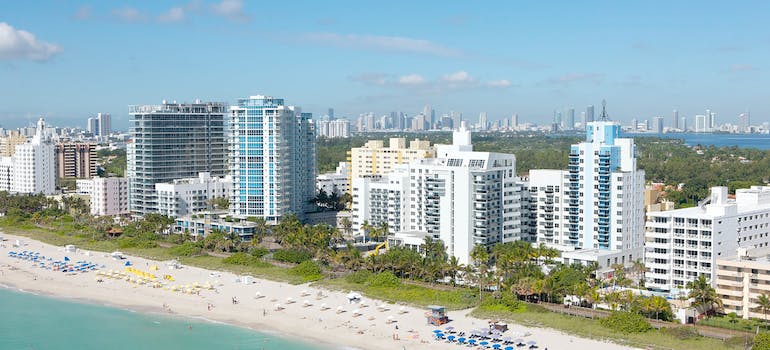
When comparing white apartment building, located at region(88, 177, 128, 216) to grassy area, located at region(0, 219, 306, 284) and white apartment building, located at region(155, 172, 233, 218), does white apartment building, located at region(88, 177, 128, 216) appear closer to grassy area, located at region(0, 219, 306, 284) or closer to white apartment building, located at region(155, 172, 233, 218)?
grassy area, located at region(0, 219, 306, 284)

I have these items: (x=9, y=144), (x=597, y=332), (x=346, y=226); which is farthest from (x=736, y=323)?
(x=9, y=144)

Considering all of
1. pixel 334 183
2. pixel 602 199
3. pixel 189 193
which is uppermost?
pixel 334 183

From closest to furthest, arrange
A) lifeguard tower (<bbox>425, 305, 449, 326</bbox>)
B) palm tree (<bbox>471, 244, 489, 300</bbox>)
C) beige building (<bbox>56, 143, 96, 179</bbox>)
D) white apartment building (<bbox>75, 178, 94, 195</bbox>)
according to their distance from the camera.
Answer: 1. lifeguard tower (<bbox>425, 305, 449, 326</bbox>)
2. palm tree (<bbox>471, 244, 489, 300</bbox>)
3. white apartment building (<bbox>75, 178, 94, 195</bbox>)
4. beige building (<bbox>56, 143, 96, 179</bbox>)

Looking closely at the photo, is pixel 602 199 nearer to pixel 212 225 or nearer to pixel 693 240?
pixel 693 240

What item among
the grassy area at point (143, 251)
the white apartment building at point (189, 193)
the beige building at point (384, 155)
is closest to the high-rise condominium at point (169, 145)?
the white apartment building at point (189, 193)

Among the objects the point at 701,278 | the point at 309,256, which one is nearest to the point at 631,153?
the point at 701,278

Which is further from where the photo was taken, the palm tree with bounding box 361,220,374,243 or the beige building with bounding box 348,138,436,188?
the beige building with bounding box 348,138,436,188

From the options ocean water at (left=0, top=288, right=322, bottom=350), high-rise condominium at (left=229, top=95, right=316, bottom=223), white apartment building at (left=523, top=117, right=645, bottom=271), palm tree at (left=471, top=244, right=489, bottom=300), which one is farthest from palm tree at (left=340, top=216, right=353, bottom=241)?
ocean water at (left=0, top=288, right=322, bottom=350)
